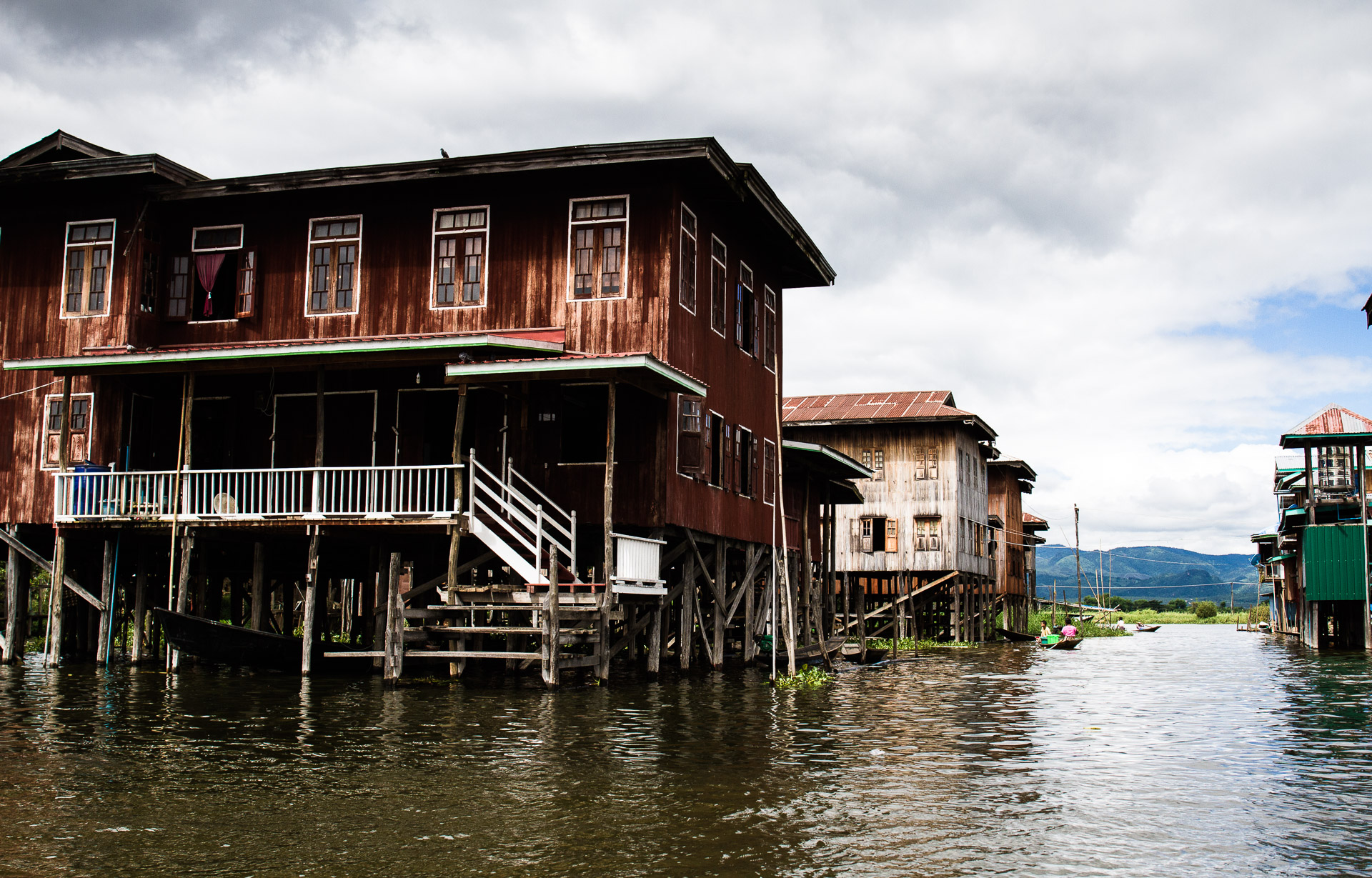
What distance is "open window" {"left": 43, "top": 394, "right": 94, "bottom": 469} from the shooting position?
84.5 ft

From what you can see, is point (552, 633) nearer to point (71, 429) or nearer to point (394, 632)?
point (394, 632)

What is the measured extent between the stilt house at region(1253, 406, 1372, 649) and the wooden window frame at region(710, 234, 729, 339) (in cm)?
2262

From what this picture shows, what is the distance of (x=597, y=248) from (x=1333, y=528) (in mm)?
28336

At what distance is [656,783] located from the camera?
39.9ft

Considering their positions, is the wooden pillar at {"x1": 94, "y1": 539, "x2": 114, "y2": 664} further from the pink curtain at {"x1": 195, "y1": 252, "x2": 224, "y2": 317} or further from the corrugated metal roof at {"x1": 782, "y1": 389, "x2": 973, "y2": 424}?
the corrugated metal roof at {"x1": 782, "y1": 389, "x2": 973, "y2": 424}

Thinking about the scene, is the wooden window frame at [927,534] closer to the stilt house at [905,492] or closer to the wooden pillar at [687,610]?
the stilt house at [905,492]

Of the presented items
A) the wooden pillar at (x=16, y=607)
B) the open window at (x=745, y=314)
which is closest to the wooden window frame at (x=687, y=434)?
the open window at (x=745, y=314)

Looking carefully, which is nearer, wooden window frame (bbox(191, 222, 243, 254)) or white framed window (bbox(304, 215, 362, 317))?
white framed window (bbox(304, 215, 362, 317))

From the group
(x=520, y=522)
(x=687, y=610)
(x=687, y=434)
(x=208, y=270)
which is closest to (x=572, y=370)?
(x=520, y=522)

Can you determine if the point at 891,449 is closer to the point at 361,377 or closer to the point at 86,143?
the point at 361,377


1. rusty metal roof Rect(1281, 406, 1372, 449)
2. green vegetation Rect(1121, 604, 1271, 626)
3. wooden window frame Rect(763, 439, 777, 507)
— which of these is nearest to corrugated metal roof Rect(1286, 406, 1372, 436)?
rusty metal roof Rect(1281, 406, 1372, 449)

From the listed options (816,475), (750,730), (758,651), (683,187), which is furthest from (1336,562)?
(750,730)

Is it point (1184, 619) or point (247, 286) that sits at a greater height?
point (247, 286)

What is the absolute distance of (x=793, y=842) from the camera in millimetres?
9672
